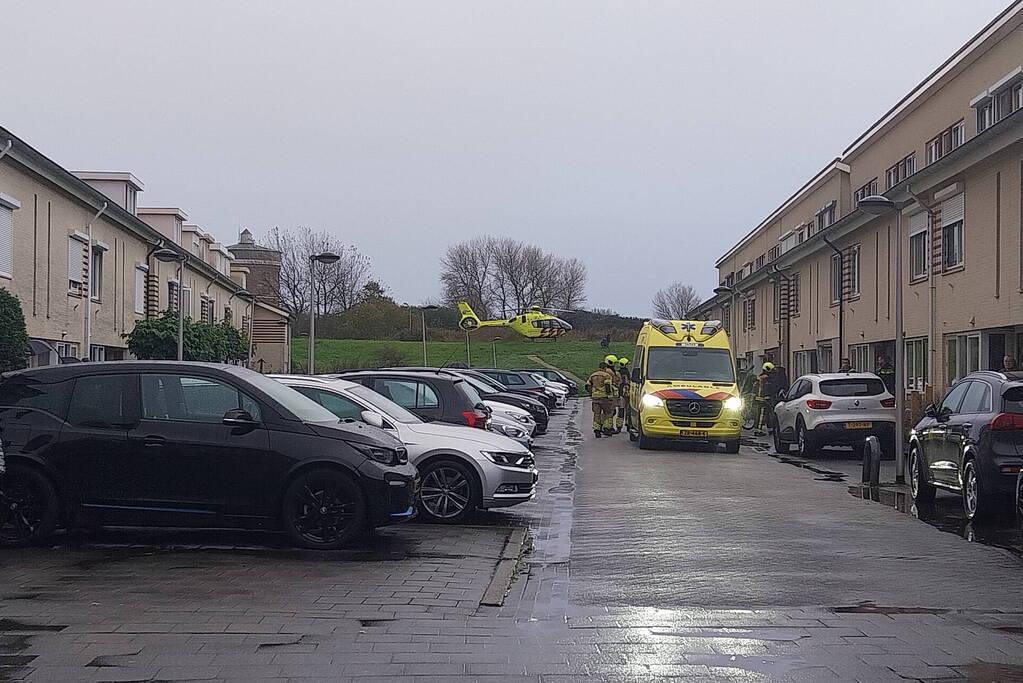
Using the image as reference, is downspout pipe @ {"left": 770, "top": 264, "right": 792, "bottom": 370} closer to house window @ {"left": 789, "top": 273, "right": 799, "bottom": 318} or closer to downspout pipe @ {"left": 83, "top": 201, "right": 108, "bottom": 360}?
house window @ {"left": 789, "top": 273, "right": 799, "bottom": 318}

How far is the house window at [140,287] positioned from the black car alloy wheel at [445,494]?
25.6 meters

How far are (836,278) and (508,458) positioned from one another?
84.7 feet

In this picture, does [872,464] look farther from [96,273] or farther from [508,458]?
[96,273]

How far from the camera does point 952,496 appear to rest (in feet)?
49.0

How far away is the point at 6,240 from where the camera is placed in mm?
23531

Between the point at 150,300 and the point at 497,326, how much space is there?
55269mm

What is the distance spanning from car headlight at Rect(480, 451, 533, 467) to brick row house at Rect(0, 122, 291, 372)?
30.7 ft

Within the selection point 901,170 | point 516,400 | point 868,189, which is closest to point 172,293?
point 516,400

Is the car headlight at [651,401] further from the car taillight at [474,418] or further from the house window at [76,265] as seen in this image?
the house window at [76,265]

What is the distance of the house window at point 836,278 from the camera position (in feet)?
113

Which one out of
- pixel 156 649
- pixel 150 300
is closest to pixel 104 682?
pixel 156 649

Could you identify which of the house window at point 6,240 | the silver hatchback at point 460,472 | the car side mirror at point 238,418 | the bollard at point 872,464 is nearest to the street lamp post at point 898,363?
the bollard at point 872,464

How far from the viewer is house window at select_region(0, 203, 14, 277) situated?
23.3m

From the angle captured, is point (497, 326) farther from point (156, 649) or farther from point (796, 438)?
point (156, 649)
